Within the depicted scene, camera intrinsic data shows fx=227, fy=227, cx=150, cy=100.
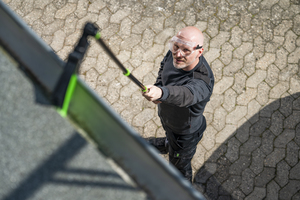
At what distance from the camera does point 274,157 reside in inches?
140

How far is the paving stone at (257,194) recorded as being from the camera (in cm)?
339

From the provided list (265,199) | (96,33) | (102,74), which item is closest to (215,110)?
(265,199)

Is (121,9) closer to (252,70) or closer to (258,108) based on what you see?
(252,70)

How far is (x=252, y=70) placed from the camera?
3.96m

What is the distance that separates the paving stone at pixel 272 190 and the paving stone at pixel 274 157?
28cm

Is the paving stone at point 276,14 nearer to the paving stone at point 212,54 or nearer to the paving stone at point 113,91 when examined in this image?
the paving stone at point 212,54

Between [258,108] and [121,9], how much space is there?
3.01 metres

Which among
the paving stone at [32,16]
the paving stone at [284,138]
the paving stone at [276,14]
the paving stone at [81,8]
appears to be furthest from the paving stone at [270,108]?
the paving stone at [32,16]

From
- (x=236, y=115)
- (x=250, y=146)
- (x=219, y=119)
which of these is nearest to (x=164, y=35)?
(x=219, y=119)

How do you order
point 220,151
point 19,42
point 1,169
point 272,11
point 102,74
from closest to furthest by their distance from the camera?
1. point 1,169
2. point 19,42
3. point 220,151
4. point 102,74
5. point 272,11

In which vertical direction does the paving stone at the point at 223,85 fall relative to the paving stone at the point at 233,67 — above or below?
below

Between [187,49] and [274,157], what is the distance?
2.39 metres

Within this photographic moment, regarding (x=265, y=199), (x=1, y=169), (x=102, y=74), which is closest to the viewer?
(x=1, y=169)

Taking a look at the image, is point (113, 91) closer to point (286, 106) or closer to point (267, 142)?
point (267, 142)
